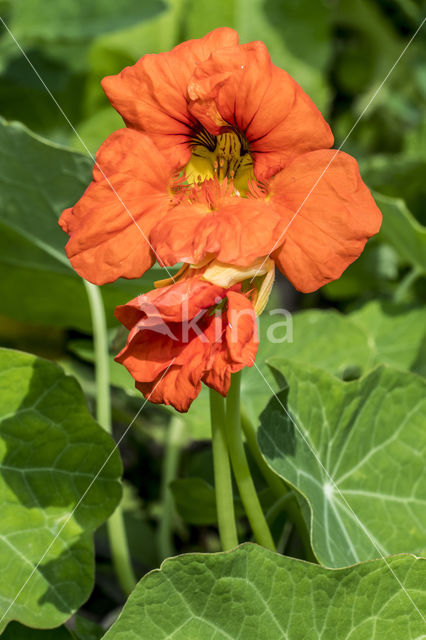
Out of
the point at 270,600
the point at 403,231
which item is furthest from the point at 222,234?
the point at 403,231

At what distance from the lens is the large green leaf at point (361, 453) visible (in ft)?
2.72

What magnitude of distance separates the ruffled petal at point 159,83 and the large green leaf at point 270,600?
1.39 ft

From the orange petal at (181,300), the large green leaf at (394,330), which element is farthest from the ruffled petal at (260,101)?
the large green leaf at (394,330)

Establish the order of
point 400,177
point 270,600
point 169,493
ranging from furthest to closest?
point 400,177 → point 169,493 → point 270,600

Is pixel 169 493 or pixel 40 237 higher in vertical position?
pixel 40 237

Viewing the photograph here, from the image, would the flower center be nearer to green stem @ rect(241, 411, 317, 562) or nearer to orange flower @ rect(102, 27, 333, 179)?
orange flower @ rect(102, 27, 333, 179)

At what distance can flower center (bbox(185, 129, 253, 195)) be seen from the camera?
0.67m

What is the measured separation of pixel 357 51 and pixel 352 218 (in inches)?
57.4

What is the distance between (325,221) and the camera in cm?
59

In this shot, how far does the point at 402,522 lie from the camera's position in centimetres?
86

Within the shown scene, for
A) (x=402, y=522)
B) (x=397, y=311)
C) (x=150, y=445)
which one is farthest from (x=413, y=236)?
(x=150, y=445)

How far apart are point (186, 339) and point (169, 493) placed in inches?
24.3

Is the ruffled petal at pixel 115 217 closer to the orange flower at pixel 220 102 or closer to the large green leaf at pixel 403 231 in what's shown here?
the orange flower at pixel 220 102

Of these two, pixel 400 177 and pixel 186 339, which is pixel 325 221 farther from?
pixel 400 177
